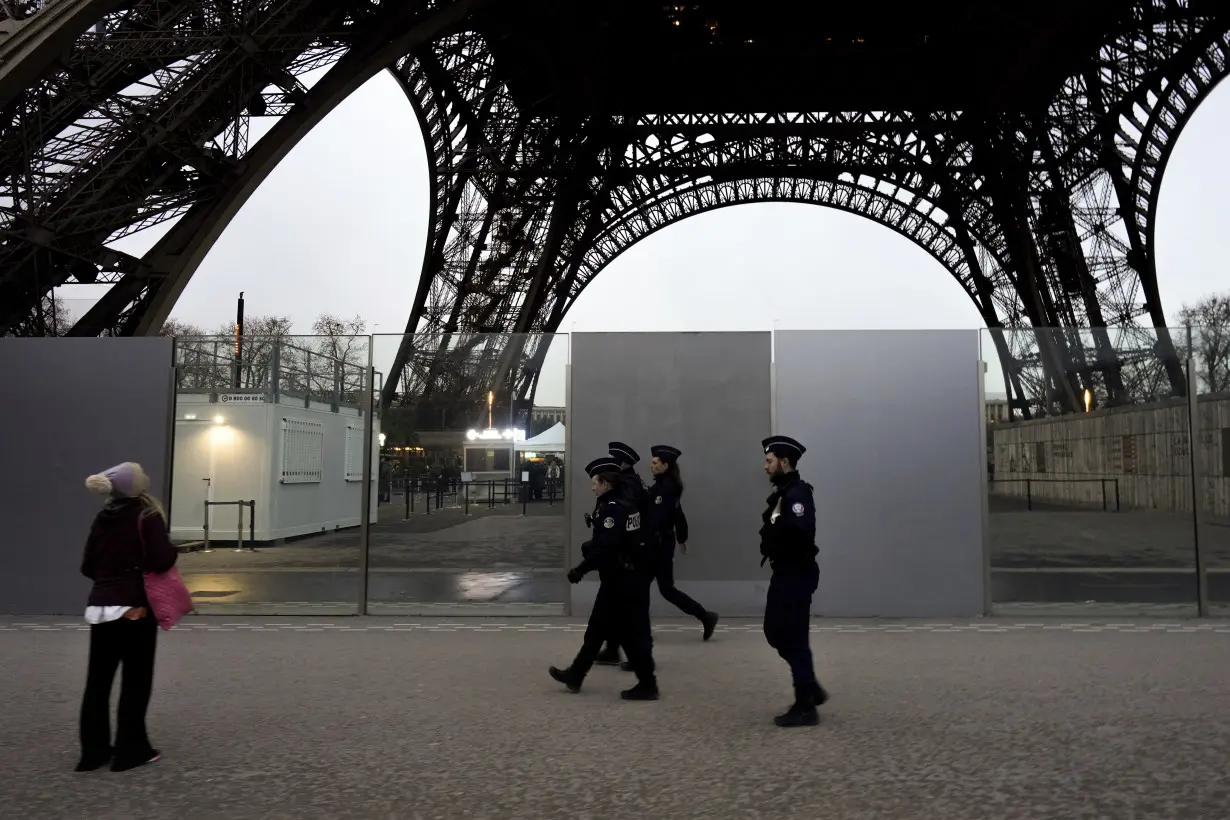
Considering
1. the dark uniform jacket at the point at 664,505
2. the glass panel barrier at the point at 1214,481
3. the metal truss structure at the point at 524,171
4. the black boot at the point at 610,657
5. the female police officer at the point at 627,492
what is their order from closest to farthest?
the female police officer at the point at 627,492, the black boot at the point at 610,657, the dark uniform jacket at the point at 664,505, the glass panel barrier at the point at 1214,481, the metal truss structure at the point at 524,171

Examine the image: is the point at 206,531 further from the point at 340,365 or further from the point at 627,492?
the point at 627,492

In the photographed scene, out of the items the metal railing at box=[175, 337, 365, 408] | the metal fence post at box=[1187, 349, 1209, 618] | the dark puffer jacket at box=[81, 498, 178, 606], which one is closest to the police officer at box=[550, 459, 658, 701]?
the dark puffer jacket at box=[81, 498, 178, 606]

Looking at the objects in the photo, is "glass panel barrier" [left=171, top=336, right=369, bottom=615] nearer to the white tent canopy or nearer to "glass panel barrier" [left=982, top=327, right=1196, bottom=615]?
the white tent canopy

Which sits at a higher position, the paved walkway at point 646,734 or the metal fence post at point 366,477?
the metal fence post at point 366,477

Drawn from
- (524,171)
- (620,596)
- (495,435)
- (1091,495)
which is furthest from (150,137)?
(524,171)

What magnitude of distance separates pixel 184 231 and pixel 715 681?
586 inches

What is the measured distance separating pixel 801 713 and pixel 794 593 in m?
0.68

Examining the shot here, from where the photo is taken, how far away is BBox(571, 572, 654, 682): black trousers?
23.9 feet

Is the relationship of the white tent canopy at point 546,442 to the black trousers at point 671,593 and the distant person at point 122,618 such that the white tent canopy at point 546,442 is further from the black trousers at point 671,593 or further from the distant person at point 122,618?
the distant person at point 122,618

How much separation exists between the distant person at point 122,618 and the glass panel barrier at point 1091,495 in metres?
8.49

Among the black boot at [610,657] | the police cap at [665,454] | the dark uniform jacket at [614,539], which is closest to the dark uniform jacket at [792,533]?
the dark uniform jacket at [614,539]

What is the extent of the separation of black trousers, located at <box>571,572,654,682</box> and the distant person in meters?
2.74

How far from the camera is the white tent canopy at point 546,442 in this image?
464 inches

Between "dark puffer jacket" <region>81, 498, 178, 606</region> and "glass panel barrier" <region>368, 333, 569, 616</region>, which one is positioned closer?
"dark puffer jacket" <region>81, 498, 178, 606</region>
